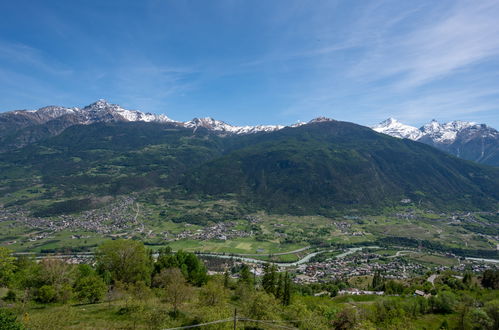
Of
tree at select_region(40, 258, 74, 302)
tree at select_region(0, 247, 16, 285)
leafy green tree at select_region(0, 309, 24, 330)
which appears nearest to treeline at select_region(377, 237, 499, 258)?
tree at select_region(40, 258, 74, 302)

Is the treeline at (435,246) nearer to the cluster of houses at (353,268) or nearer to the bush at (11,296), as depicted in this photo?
the cluster of houses at (353,268)

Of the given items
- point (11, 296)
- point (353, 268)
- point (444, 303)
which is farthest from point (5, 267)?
point (353, 268)

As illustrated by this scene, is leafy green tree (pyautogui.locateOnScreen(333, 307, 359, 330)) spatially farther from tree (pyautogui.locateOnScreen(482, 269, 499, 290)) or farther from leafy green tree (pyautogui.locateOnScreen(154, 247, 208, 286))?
tree (pyautogui.locateOnScreen(482, 269, 499, 290))

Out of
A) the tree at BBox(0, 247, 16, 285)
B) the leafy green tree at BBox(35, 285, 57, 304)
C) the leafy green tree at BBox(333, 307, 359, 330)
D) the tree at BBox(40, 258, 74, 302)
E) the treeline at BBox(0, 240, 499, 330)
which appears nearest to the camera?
the treeline at BBox(0, 240, 499, 330)

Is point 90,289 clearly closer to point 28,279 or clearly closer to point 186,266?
point 28,279

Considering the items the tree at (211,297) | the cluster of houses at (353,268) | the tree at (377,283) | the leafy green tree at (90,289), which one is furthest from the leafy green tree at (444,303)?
the leafy green tree at (90,289)

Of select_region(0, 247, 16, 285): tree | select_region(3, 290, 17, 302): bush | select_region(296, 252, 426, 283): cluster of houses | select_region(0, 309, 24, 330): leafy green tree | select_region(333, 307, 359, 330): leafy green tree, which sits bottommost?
select_region(296, 252, 426, 283): cluster of houses

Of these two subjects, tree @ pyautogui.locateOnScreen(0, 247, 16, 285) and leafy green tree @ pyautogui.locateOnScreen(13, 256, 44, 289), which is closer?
tree @ pyautogui.locateOnScreen(0, 247, 16, 285)

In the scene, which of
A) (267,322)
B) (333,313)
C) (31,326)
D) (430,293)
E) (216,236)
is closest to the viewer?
(31,326)

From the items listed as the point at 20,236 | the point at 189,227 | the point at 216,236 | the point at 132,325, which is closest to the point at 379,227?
the point at 216,236

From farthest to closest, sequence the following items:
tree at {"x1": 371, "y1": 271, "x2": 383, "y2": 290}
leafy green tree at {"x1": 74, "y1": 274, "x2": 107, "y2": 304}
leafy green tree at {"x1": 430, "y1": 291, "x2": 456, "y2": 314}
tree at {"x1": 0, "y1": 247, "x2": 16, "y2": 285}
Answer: tree at {"x1": 371, "y1": 271, "x2": 383, "y2": 290}
leafy green tree at {"x1": 430, "y1": 291, "x2": 456, "y2": 314}
leafy green tree at {"x1": 74, "y1": 274, "x2": 107, "y2": 304}
tree at {"x1": 0, "y1": 247, "x2": 16, "y2": 285}

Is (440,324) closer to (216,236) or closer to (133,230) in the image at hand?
(216,236)
